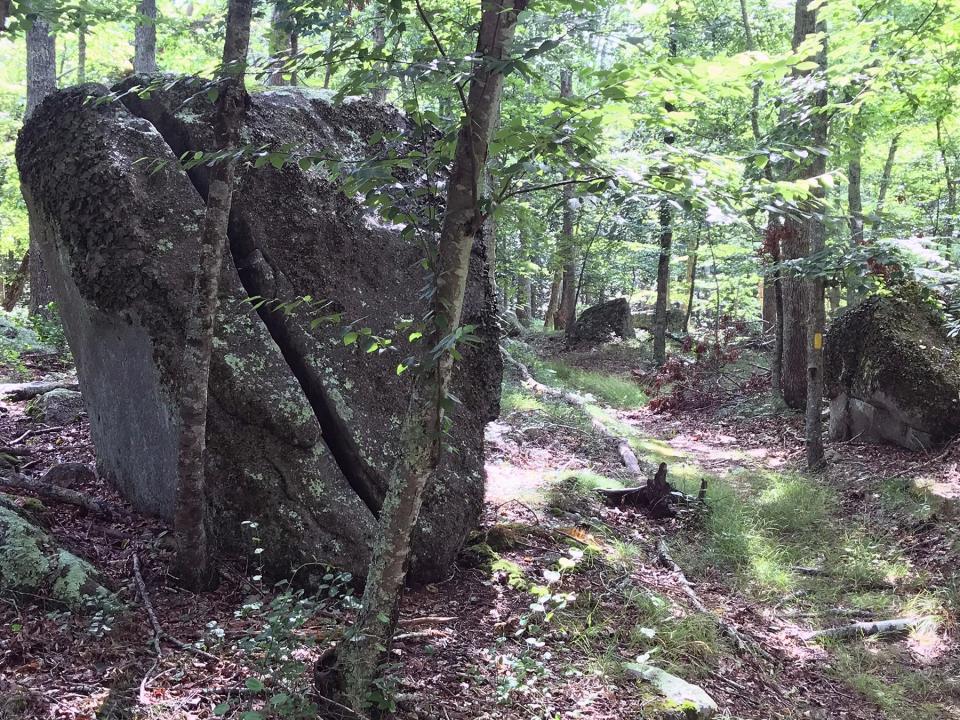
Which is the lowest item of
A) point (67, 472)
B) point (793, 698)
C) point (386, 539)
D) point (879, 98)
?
point (793, 698)

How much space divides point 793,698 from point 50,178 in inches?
244

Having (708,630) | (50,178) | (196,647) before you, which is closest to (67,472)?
(50,178)

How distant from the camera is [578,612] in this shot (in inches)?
179

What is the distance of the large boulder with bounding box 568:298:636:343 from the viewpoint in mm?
20844

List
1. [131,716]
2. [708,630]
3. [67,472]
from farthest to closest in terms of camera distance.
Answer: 1. [67,472]
2. [708,630]
3. [131,716]

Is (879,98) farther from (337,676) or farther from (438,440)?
(337,676)

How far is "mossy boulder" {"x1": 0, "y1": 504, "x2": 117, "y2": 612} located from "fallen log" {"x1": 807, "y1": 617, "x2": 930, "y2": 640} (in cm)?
496

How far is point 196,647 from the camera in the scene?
3373 millimetres

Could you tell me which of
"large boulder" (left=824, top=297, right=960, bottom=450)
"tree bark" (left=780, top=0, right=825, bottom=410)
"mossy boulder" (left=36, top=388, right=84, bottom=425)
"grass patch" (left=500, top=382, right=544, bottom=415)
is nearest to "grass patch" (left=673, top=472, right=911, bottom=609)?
"large boulder" (left=824, top=297, right=960, bottom=450)

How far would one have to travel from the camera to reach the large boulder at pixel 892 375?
26.9 ft

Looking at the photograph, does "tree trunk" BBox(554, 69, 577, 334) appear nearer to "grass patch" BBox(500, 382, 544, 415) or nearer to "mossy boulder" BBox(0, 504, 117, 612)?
"grass patch" BBox(500, 382, 544, 415)

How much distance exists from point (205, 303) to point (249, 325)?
0.79 meters

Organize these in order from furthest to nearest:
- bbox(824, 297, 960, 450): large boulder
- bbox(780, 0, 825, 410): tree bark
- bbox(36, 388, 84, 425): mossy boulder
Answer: bbox(780, 0, 825, 410): tree bark → bbox(824, 297, 960, 450): large boulder → bbox(36, 388, 84, 425): mossy boulder

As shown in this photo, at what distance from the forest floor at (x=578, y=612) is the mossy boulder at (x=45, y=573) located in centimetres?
12
